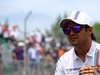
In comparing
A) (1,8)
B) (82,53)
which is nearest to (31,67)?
(1,8)

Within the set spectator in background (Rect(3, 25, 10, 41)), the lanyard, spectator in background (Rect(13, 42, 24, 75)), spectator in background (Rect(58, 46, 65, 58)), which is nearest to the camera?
the lanyard

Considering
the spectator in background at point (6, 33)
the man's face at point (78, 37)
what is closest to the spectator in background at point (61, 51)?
the spectator in background at point (6, 33)

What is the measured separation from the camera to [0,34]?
44.6ft

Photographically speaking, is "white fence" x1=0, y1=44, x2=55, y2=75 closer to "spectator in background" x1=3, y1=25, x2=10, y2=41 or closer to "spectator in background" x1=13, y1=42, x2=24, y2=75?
"spectator in background" x1=13, y1=42, x2=24, y2=75

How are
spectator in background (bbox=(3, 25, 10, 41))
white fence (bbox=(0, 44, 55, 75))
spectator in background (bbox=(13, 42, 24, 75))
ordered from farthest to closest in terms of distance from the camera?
spectator in background (bbox=(3, 25, 10, 41)) → spectator in background (bbox=(13, 42, 24, 75)) → white fence (bbox=(0, 44, 55, 75))

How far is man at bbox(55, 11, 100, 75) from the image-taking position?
3.45 meters

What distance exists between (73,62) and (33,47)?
8.33 meters

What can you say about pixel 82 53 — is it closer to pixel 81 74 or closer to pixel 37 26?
pixel 81 74

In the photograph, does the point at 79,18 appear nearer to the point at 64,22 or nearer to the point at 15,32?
the point at 64,22

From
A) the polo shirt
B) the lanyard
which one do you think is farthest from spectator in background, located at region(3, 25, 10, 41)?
the lanyard

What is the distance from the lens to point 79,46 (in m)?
3.55

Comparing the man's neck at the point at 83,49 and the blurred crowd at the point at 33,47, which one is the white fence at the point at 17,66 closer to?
the blurred crowd at the point at 33,47

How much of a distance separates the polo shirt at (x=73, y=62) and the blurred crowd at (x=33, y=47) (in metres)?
7.72

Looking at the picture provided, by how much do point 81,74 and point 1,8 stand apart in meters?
12.1
